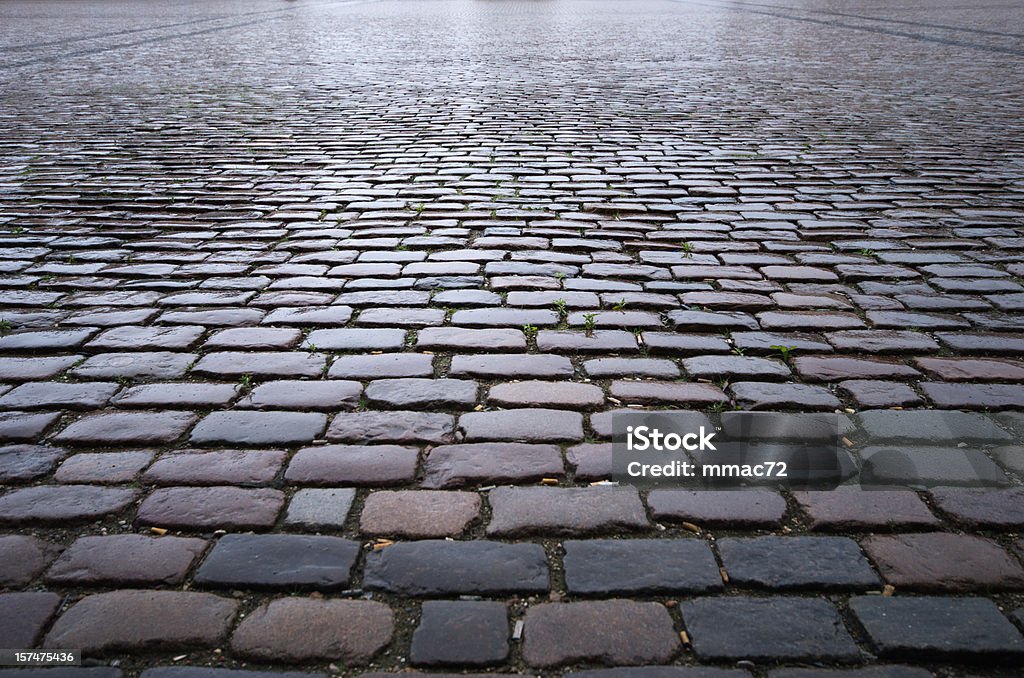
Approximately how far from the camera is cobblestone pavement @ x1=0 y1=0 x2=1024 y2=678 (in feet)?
4.93

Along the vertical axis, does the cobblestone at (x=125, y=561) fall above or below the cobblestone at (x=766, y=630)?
above

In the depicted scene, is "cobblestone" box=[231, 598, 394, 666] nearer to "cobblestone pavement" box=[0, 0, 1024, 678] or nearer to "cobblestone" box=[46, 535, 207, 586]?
"cobblestone pavement" box=[0, 0, 1024, 678]

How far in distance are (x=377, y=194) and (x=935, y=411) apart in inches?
126

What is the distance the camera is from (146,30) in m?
15.4

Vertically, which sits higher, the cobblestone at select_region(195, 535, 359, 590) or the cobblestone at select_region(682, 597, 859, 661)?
the cobblestone at select_region(195, 535, 359, 590)

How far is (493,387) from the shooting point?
237 centimetres

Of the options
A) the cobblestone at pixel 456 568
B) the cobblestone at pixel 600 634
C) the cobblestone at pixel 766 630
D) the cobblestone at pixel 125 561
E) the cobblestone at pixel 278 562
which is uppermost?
the cobblestone at pixel 125 561

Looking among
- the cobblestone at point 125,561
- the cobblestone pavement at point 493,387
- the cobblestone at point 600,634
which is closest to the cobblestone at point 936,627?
the cobblestone pavement at point 493,387

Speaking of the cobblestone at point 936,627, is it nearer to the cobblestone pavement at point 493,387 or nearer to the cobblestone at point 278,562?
the cobblestone pavement at point 493,387

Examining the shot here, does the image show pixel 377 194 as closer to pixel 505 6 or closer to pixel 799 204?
pixel 799 204

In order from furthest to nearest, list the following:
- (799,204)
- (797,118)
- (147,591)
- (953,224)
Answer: (797,118) < (799,204) < (953,224) < (147,591)

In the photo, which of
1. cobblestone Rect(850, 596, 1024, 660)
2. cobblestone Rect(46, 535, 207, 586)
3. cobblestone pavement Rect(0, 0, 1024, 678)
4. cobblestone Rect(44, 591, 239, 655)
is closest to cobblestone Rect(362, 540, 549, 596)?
cobblestone pavement Rect(0, 0, 1024, 678)

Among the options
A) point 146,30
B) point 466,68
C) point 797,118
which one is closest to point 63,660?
point 797,118

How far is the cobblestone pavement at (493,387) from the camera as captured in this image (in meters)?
1.50
